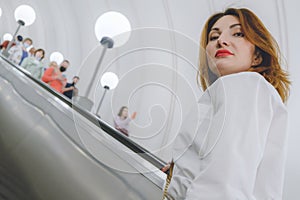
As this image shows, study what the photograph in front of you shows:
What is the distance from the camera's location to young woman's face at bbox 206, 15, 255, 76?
61 centimetres

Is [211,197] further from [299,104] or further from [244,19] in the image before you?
[299,104]

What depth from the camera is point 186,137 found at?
1.50 ft

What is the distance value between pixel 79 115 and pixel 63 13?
591 centimetres

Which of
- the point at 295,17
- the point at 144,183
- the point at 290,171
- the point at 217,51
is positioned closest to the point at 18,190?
the point at 144,183

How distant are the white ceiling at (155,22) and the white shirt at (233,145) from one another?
6.4 inches

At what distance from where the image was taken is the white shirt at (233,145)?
40 cm

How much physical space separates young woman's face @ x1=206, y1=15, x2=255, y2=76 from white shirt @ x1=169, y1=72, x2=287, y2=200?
0.36ft

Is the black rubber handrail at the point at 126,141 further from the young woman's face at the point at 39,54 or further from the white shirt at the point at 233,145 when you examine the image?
the young woman's face at the point at 39,54

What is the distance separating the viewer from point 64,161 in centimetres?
43

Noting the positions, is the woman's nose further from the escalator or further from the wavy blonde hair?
the escalator

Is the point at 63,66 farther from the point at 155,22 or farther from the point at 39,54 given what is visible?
the point at 155,22

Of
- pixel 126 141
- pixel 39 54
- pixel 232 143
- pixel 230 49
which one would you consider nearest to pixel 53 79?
pixel 39 54

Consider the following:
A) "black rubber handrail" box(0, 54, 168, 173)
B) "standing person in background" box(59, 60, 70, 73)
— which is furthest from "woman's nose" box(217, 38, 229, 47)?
"standing person in background" box(59, 60, 70, 73)

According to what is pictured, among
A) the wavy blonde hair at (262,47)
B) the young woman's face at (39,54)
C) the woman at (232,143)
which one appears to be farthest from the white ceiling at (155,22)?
the young woman's face at (39,54)
